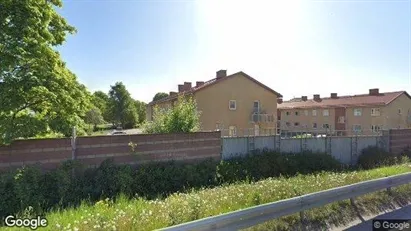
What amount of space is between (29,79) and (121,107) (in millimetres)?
58404

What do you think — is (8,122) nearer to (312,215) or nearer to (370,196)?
(312,215)

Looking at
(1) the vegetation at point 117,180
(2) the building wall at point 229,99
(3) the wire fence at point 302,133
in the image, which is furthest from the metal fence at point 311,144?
(2) the building wall at point 229,99

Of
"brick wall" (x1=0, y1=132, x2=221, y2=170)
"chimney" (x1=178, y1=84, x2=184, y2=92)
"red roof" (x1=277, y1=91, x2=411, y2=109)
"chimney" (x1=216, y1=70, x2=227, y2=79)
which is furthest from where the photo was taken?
"red roof" (x1=277, y1=91, x2=411, y2=109)

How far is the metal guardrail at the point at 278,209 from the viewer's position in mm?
4105

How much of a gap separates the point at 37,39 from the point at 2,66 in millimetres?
1070

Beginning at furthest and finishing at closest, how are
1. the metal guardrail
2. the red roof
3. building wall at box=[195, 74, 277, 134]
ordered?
the red roof < building wall at box=[195, 74, 277, 134] < the metal guardrail

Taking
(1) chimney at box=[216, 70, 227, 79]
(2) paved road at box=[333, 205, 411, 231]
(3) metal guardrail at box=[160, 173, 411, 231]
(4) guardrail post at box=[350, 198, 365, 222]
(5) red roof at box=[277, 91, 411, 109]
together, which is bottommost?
(2) paved road at box=[333, 205, 411, 231]

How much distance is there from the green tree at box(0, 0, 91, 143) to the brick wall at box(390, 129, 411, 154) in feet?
56.1

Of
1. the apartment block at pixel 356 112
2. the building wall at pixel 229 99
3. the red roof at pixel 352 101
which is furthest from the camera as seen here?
the red roof at pixel 352 101

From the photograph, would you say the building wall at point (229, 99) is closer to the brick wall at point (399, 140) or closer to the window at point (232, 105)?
the window at point (232, 105)

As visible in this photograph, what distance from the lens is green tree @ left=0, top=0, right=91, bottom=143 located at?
7051mm

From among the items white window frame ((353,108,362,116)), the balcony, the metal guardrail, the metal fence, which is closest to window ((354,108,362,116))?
white window frame ((353,108,362,116))

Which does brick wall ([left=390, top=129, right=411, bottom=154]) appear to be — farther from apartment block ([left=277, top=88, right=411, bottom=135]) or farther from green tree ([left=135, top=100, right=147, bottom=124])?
green tree ([left=135, top=100, right=147, bottom=124])

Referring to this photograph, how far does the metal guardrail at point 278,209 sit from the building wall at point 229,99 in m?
22.2
